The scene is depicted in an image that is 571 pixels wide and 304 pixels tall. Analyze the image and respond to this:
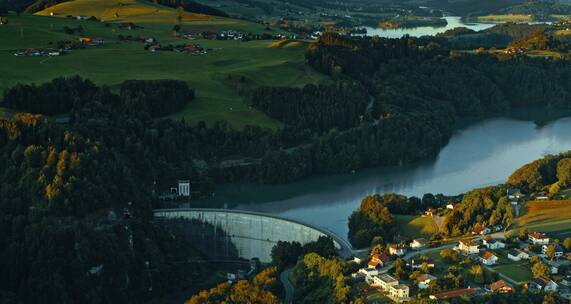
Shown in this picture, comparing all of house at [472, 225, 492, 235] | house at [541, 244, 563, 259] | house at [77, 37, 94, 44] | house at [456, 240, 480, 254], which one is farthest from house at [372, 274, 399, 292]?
house at [77, 37, 94, 44]

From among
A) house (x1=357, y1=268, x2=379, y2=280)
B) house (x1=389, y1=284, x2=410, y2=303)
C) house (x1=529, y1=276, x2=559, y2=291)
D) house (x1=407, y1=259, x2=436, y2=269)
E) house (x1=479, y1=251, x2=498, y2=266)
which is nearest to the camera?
house (x1=389, y1=284, x2=410, y2=303)

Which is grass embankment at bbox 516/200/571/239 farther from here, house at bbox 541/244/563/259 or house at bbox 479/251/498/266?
house at bbox 479/251/498/266

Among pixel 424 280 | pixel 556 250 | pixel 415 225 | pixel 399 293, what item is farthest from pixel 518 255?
pixel 415 225

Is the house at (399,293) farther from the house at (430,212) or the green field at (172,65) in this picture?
the green field at (172,65)

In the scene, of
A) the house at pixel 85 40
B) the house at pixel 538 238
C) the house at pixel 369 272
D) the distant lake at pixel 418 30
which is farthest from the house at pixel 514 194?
the distant lake at pixel 418 30

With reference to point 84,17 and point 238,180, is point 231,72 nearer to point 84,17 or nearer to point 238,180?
point 238,180

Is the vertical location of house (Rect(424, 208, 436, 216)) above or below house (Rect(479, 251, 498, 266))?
below
